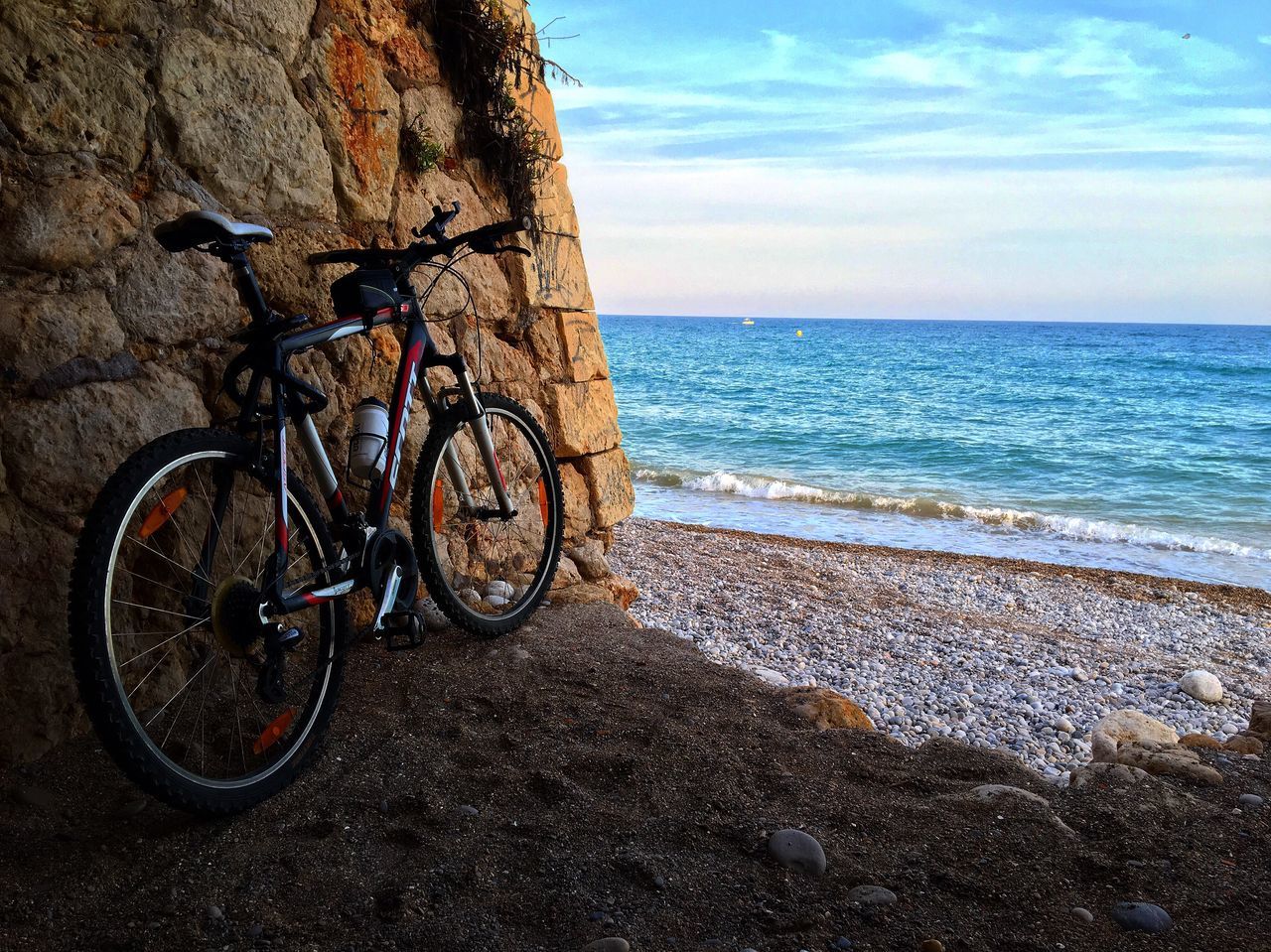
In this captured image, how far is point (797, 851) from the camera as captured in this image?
7.84 ft

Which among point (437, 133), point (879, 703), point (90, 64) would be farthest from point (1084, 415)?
point (90, 64)

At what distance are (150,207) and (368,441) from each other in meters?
1.05

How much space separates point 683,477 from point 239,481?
13.7m

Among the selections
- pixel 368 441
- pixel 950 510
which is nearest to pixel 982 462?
pixel 950 510

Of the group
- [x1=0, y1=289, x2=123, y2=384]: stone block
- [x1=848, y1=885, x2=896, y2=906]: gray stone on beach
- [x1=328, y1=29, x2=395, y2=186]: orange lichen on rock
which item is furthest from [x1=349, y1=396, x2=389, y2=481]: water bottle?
[x1=848, y1=885, x2=896, y2=906]: gray stone on beach

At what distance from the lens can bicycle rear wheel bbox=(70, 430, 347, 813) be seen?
7.29 feet

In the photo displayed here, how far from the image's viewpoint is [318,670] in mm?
2844

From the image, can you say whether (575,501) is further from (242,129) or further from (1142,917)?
(1142,917)

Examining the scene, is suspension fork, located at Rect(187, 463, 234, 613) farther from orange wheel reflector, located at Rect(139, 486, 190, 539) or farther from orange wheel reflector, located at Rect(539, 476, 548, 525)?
orange wheel reflector, located at Rect(539, 476, 548, 525)

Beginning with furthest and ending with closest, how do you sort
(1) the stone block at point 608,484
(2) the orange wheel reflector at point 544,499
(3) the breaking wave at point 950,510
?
(3) the breaking wave at point 950,510 → (1) the stone block at point 608,484 → (2) the orange wheel reflector at point 544,499

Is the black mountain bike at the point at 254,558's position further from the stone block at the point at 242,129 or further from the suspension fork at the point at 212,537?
the stone block at the point at 242,129

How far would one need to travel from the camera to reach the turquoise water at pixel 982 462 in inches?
498

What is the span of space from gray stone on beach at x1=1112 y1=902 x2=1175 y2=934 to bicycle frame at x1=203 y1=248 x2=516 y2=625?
2.26m

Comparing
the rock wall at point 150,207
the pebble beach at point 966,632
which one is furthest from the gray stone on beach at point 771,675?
the rock wall at point 150,207
